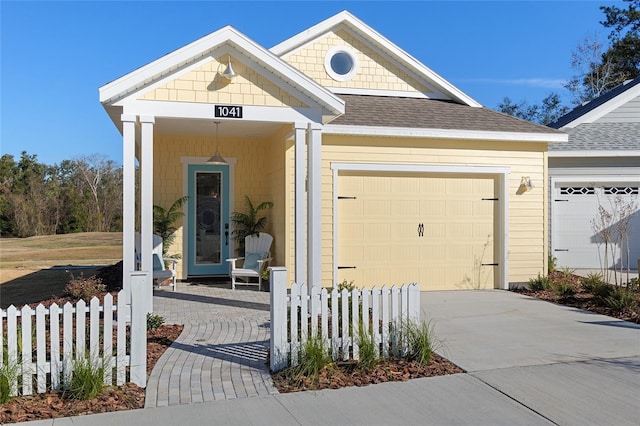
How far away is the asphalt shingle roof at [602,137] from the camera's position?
1315cm

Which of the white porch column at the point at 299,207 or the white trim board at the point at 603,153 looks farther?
the white trim board at the point at 603,153

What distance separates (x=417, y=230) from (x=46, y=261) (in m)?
14.9

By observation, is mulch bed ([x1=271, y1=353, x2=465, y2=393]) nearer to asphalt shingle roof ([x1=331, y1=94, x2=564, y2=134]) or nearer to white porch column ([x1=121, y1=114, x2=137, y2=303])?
white porch column ([x1=121, y1=114, x2=137, y2=303])

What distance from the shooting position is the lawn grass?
1230cm

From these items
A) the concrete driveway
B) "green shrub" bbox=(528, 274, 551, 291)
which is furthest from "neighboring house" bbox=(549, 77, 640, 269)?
the concrete driveway

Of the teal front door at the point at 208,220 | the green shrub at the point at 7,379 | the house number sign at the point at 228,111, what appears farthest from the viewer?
the teal front door at the point at 208,220

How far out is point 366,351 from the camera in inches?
215

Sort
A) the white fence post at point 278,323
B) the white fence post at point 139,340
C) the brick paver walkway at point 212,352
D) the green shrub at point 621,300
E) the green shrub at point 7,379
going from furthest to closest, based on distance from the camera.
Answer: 1. the green shrub at point 621,300
2. the white fence post at point 278,323
3. the white fence post at point 139,340
4. the brick paver walkway at point 212,352
5. the green shrub at point 7,379

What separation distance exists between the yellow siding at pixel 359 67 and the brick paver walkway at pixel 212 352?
5.58 metres

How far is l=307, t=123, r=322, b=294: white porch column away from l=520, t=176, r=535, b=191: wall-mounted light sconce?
4.88m

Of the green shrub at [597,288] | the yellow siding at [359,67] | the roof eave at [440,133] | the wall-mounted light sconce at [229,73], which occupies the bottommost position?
the green shrub at [597,288]

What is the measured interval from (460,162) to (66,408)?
8561 millimetres

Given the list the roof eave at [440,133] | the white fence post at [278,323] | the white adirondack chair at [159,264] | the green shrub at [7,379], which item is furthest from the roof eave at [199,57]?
the green shrub at [7,379]

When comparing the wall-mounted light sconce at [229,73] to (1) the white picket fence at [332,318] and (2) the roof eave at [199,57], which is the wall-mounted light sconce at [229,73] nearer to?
(2) the roof eave at [199,57]
